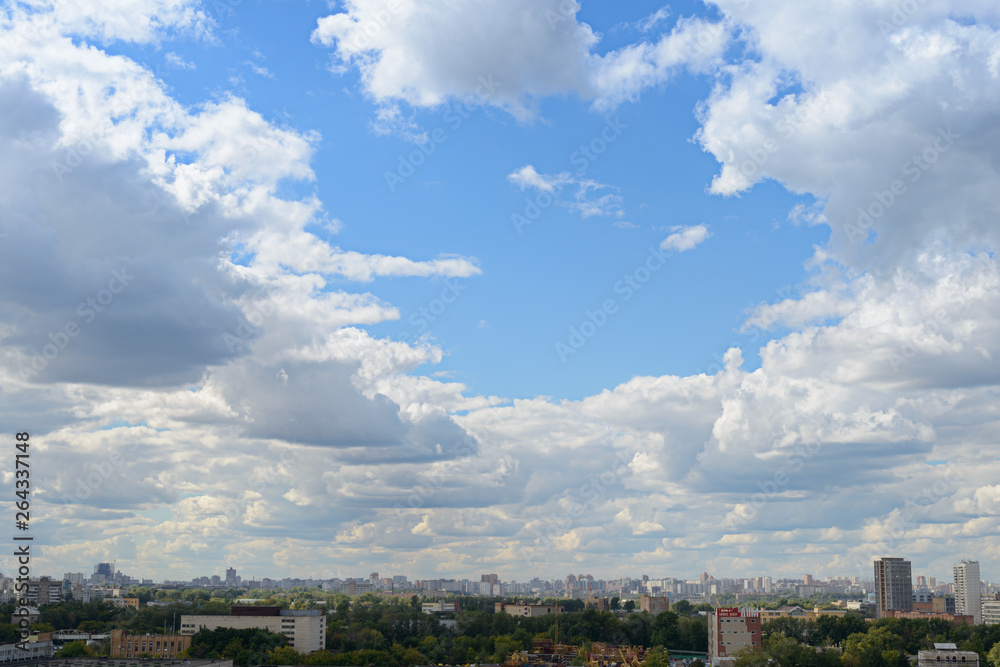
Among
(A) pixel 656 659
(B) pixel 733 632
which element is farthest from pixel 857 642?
(A) pixel 656 659

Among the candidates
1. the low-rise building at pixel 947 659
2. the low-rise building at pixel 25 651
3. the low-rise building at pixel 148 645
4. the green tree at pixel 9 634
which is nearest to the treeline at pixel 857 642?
the low-rise building at pixel 947 659

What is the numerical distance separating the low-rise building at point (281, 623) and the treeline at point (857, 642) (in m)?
63.2

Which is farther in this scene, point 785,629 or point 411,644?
point 785,629

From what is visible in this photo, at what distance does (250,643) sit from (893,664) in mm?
76945

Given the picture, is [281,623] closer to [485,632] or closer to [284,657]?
[284,657]

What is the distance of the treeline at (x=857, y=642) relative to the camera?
8956 cm

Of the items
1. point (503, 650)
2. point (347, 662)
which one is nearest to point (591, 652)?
point (503, 650)

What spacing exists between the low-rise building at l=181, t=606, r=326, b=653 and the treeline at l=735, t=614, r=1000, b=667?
207ft

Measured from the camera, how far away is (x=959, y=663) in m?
95.9

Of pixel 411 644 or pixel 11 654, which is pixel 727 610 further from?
pixel 11 654

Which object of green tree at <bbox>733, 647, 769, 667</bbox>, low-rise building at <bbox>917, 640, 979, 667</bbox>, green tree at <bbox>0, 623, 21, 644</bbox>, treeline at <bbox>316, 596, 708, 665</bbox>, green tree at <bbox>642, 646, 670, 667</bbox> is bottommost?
treeline at <bbox>316, 596, 708, 665</bbox>

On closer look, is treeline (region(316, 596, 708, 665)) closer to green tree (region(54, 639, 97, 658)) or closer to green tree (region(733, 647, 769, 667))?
green tree (region(54, 639, 97, 658))

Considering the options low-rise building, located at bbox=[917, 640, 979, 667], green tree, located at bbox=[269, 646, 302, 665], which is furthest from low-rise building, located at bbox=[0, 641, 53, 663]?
low-rise building, located at bbox=[917, 640, 979, 667]

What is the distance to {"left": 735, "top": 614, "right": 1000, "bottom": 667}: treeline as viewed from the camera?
294 ft
